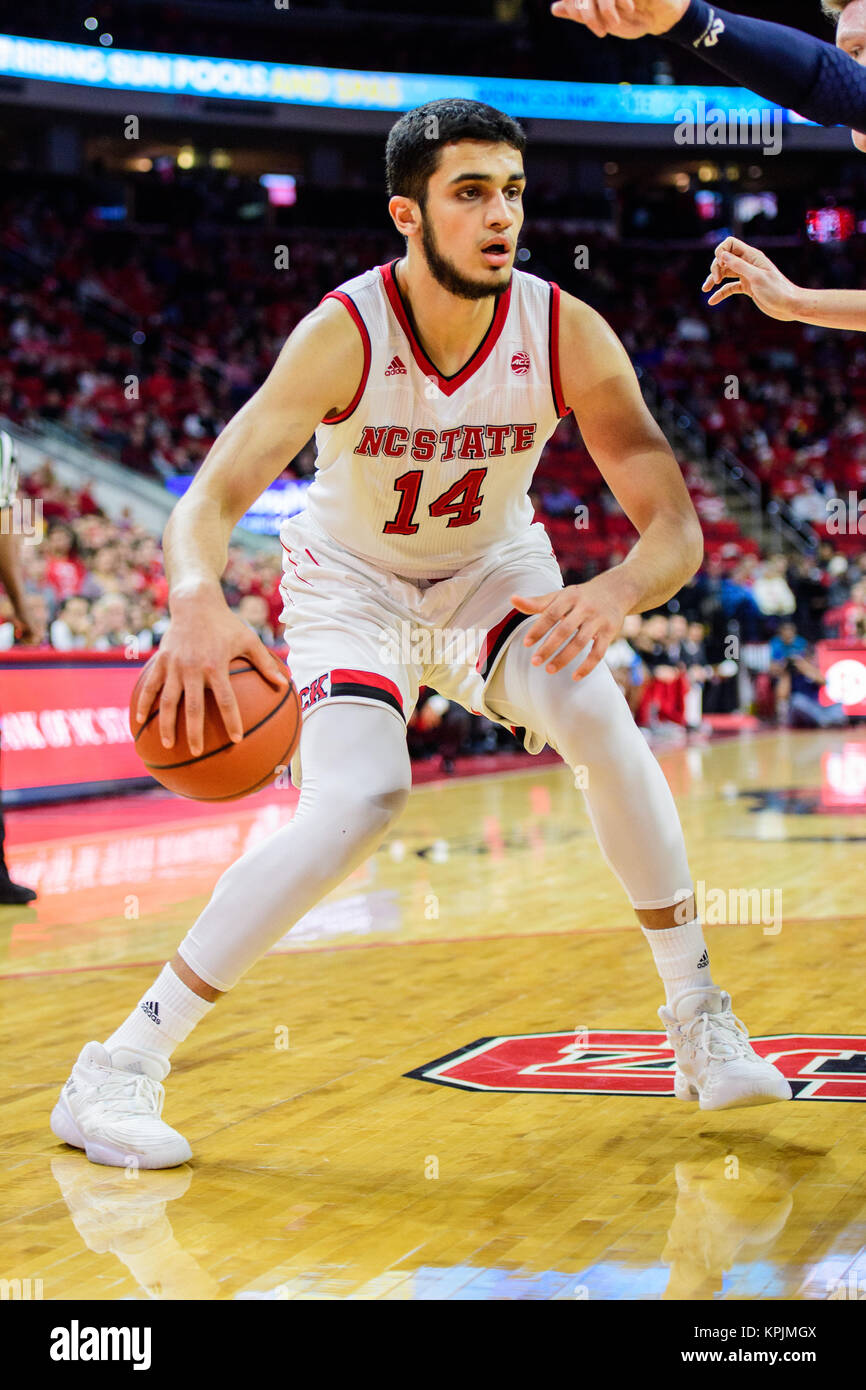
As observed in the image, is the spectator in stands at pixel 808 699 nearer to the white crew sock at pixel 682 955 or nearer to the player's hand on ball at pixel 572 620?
the white crew sock at pixel 682 955

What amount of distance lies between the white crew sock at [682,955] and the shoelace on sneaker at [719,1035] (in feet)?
0.22

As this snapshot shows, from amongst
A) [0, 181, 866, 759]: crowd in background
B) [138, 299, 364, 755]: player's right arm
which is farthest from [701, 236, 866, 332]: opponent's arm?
[0, 181, 866, 759]: crowd in background

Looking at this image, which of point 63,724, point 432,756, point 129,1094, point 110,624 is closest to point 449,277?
point 129,1094

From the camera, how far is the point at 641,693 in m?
16.0

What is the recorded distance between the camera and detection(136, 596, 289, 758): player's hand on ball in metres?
2.54

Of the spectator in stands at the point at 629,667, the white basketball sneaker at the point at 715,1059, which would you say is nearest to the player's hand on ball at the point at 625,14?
the white basketball sneaker at the point at 715,1059

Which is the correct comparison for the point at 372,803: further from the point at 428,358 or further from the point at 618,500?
the point at 428,358

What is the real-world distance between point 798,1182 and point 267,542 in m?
17.0

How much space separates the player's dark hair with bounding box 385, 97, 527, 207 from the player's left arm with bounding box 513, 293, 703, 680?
1.33 ft

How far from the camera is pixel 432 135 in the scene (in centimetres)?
308

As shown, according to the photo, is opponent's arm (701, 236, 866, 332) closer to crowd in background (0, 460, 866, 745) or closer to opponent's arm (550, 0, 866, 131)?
opponent's arm (550, 0, 866, 131)

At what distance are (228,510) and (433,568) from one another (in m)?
0.64

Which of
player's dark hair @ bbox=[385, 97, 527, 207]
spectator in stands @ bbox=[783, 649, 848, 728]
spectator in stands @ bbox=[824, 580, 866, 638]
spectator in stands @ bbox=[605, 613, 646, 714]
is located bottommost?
spectator in stands @ bbox=[783, 649, 848, 728]
